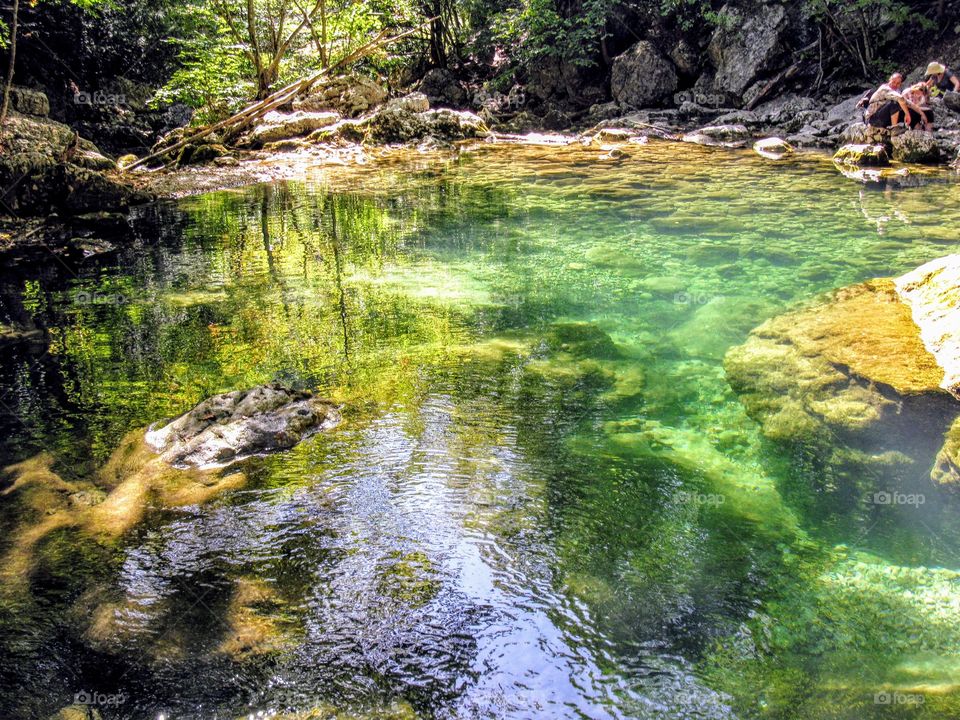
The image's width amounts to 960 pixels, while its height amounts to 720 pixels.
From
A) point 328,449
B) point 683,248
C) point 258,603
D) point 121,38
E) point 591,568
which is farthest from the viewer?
point 121,38

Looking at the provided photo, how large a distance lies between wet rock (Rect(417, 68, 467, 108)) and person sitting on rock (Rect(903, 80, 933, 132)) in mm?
15324

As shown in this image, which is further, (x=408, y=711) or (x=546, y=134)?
(x=546, y=134)

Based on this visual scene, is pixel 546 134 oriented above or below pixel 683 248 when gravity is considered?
above

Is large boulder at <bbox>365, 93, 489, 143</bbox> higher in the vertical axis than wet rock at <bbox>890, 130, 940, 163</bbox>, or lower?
higher

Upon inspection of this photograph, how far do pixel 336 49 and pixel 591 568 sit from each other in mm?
22887

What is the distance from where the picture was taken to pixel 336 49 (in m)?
21.9

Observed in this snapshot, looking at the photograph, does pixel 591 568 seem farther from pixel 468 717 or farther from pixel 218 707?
pixel 218 707

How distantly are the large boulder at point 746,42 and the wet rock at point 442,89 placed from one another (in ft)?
30.9

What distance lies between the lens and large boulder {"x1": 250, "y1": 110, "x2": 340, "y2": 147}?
1777 cm

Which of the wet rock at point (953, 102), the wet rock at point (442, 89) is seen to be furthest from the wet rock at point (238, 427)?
the wet rock at point (442, 89)

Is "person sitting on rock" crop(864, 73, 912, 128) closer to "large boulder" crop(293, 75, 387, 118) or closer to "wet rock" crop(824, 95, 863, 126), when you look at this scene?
"wet rock" crop(824, 95, 863, 126)

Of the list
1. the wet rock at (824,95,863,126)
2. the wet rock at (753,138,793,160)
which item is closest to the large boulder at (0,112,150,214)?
the wet rock at (753,138,793,160)

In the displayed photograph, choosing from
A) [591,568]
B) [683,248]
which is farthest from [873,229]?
[591,568]

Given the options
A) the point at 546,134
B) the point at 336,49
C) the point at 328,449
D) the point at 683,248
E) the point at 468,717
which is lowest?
the point at 468,717
